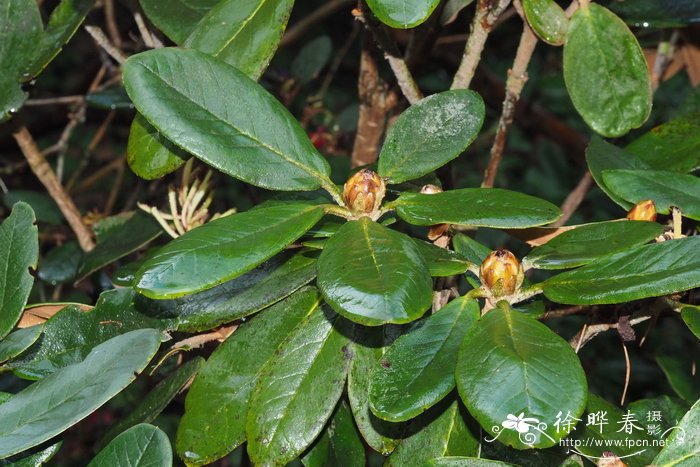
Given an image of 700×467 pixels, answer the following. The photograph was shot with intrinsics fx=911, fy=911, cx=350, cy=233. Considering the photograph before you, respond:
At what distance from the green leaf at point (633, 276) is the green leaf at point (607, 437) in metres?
0.16

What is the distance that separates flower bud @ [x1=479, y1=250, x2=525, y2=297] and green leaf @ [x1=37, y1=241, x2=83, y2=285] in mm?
975

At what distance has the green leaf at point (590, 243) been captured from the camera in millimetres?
875

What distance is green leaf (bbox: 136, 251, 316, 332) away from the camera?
3.02 feet

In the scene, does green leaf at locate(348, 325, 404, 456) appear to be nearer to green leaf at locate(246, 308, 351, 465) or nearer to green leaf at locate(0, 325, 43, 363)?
green leaf at locate(246, 308, 351, 465)

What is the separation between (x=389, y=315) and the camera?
71 centimetres

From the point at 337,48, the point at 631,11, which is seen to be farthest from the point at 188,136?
the point at 337,48

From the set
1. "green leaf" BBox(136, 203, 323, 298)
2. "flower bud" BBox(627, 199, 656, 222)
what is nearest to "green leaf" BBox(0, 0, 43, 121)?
"green leaf" BBox(136, 203, 323, 298)

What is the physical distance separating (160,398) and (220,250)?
0.27m

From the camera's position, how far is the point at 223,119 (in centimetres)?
90

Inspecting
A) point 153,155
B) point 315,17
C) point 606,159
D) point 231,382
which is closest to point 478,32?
point 606,159

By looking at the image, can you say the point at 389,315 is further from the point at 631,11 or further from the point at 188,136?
the point at 631,11

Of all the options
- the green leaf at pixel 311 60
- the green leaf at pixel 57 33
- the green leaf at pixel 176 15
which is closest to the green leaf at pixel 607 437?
Answer: the green leaf at pixel 176 15

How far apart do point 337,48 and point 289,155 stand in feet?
5.40

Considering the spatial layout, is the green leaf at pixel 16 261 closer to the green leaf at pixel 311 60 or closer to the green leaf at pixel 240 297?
the green leaf at pixel 240 297
